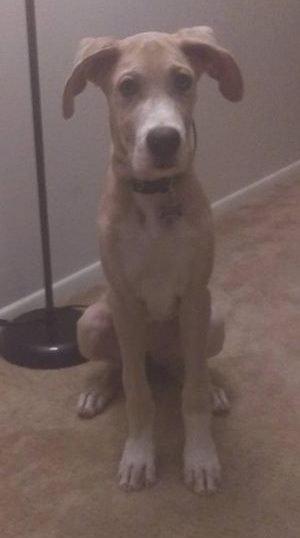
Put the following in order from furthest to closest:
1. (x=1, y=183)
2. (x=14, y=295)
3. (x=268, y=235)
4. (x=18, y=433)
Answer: (x=268, y=235) → (x=14, y=295) → (x=1, y=183) → (x=18, y=433)

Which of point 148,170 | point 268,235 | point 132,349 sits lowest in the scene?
point 268,235

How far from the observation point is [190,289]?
4.89 ft

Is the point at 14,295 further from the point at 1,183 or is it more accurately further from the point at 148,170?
the point at 148,170

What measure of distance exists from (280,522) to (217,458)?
0.20 m

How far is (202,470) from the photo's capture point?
152 centimetres

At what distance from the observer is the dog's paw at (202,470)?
150 centimetres

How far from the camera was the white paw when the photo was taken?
1.74m

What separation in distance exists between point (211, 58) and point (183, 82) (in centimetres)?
13

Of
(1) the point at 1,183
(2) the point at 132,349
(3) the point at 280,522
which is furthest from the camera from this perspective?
(1) the point at 1,183

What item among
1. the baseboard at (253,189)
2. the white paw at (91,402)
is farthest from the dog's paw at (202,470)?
the baseboard at (253,189)

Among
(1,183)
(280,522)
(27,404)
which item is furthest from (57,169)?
(280,522)

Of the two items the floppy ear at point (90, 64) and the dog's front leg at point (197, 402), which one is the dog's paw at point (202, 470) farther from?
the floppy ear at point (90, 64)

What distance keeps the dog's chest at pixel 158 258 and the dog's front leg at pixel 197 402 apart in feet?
0.16

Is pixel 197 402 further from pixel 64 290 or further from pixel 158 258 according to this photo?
pixel 64 290
